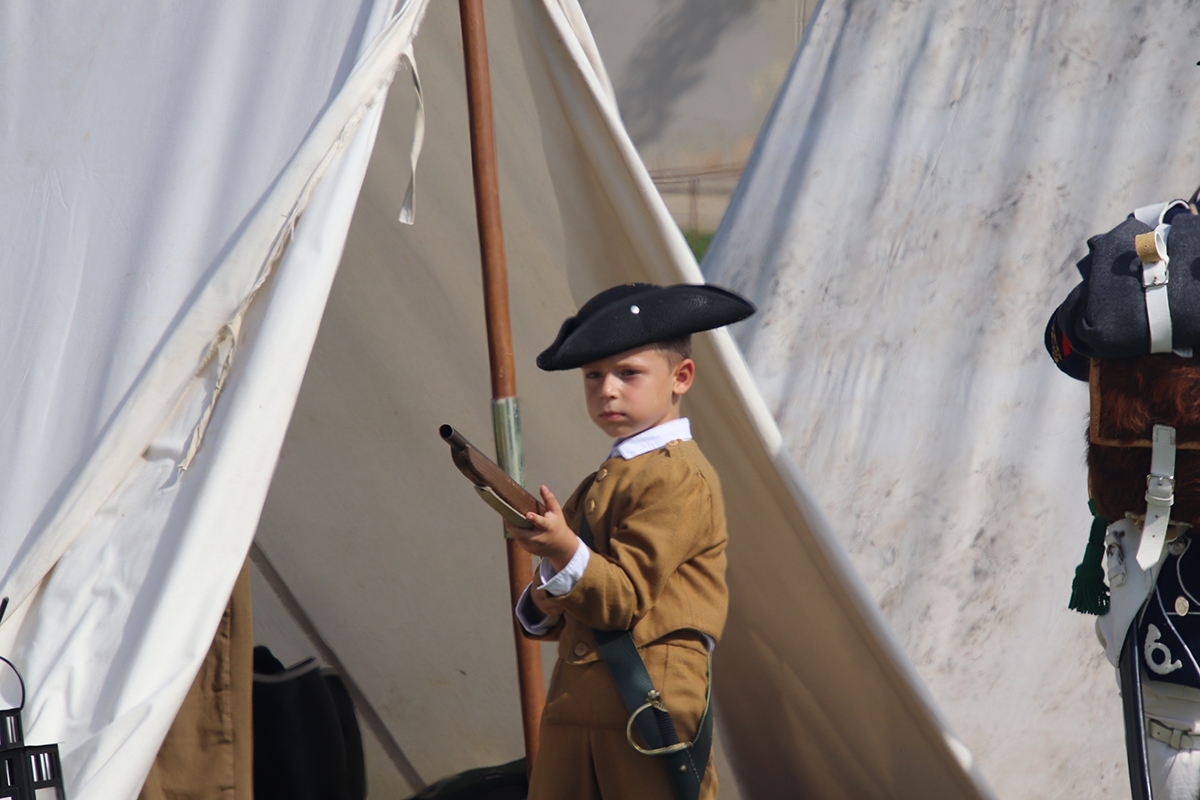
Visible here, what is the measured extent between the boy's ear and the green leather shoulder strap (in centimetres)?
38

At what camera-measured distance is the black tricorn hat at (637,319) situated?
1.55 metres

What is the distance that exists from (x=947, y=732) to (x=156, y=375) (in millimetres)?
1423

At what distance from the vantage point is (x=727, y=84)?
356 inches

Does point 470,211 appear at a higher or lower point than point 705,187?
lower

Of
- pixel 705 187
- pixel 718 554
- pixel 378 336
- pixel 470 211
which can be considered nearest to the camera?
Result: pixel 718 554

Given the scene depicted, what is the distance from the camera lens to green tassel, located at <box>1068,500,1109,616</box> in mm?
1726

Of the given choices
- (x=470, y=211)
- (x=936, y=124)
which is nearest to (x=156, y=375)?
(x=470, y=211)

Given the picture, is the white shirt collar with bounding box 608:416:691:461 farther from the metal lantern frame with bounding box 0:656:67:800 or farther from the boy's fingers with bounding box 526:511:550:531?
the metal lantern frame with bounding box 0:656:67:800

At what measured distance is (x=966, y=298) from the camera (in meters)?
2.97

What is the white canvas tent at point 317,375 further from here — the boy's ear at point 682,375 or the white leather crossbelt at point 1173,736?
the white leather crossbelt at point 1173,736

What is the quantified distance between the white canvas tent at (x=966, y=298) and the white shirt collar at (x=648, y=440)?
4.32ft

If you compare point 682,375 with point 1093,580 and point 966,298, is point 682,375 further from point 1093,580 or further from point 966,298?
point 966,298

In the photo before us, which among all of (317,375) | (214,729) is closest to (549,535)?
(214,729)

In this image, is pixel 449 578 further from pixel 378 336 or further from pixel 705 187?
pixel 705 187
